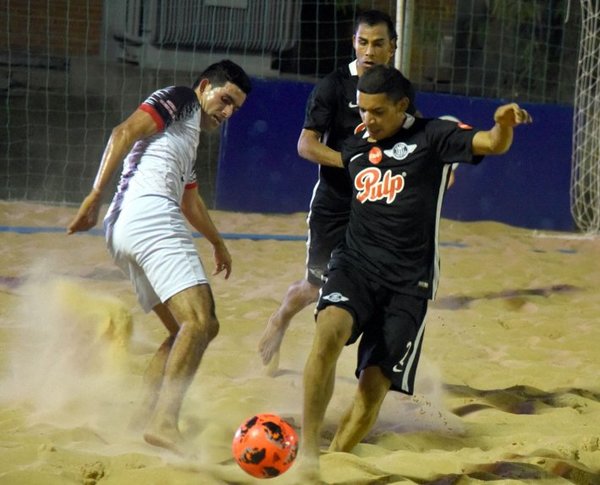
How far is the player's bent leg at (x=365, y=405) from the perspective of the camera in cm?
474

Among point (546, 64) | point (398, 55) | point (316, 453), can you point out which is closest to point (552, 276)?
point (398, 55)

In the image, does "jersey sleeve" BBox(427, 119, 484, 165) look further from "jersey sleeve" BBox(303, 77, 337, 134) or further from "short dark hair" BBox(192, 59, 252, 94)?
"jersey sleeve" BBox(303, 77, 337, 134)

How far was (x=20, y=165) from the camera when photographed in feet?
45.8

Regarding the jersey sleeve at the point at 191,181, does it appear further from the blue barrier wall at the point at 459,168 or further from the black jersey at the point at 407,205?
the blue barrier wall at the point at 459,168

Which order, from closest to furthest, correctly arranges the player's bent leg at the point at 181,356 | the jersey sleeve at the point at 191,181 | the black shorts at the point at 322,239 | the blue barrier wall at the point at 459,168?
the player's bent leg at the point at 181,356 → the jersey sleeve at the point at 191,181 → the black shorts at the point at 322,239 → the blue barrier wall at the point at 459,168

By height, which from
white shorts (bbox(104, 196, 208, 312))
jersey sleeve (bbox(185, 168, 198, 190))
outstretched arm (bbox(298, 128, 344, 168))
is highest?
outstretched arm (bbox(298, 128, 344, 168))

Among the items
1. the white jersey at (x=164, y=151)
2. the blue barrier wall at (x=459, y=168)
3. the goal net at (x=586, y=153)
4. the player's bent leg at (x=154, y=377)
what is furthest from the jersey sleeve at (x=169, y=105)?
the goal net at (x=586, y=153)

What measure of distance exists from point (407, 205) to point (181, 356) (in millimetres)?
1151

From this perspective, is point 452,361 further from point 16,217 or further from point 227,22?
point 227,22

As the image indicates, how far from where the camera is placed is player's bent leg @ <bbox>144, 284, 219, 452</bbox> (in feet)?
15.1

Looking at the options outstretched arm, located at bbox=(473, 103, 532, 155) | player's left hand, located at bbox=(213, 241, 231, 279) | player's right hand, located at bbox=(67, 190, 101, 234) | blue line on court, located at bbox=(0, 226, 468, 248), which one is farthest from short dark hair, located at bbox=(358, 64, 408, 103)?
blue line on court, located at bbox=(0, 226, 468, 248)

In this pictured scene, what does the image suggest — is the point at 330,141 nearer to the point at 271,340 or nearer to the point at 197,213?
the point at 197,213

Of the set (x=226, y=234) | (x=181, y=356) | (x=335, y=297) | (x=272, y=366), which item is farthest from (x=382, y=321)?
(x=226, y=234)

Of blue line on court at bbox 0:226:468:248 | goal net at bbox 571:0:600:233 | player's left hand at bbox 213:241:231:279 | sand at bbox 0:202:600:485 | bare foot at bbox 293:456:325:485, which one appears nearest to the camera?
bare foot at bbox 293:456:325:485
